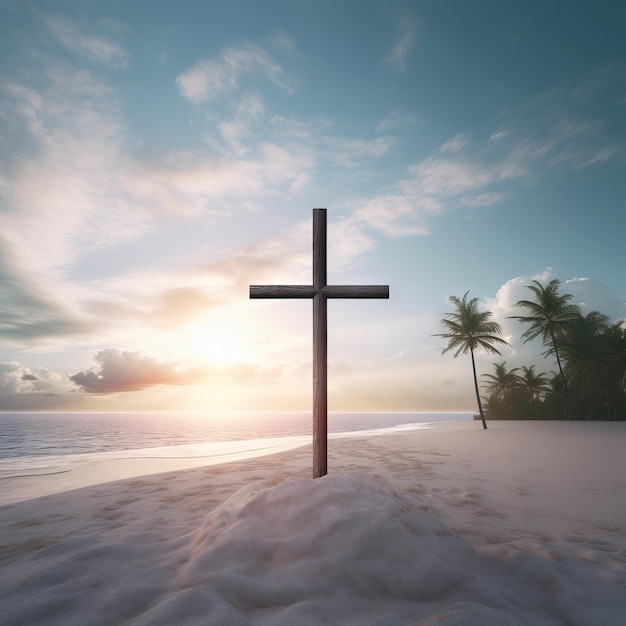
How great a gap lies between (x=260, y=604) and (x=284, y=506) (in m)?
0.84

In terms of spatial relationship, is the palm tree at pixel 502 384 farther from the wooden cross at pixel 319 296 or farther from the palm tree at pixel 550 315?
the wooden cross at pixel 319 296

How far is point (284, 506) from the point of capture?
291 centimetres

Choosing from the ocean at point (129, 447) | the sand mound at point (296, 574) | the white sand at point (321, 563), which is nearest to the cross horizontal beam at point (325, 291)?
the white sand at point (321, 563)

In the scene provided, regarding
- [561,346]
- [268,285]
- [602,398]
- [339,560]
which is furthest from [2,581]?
[602,398]

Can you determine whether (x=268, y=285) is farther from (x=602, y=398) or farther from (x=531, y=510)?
(x=602, y=398)

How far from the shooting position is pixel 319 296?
4539 millimetres

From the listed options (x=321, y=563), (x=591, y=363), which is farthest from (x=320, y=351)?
(x=591, y=363)

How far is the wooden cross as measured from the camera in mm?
4246

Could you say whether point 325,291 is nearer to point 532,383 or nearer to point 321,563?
point 321,563

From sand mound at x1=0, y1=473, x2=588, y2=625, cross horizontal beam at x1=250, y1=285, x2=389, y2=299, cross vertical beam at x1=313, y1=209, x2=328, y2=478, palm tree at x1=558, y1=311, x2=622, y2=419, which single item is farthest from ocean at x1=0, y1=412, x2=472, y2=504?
palm tree at x1=558, y1=311, x2=622, y2=419

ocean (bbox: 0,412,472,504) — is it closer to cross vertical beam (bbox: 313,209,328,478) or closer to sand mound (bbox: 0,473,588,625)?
sand mound (bbox: 0,473,588,625)

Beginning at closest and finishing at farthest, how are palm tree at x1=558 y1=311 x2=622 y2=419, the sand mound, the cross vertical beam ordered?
the sand mound < the cross vertical beam < palm tree at x1=558 y1=311 x2=622 y2=419

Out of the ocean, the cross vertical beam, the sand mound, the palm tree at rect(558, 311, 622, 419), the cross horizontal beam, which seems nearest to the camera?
the sand mound

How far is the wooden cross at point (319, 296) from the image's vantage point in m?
4.25
